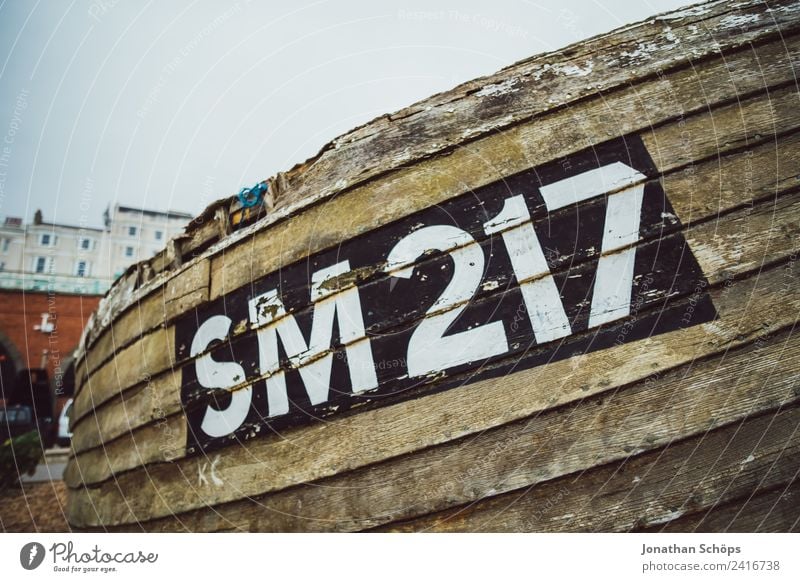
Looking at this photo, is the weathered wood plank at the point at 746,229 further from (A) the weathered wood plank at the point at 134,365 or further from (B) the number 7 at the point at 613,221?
(A) the weathered wood plank at the point at 134,365

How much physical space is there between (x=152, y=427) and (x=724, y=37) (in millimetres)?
3427

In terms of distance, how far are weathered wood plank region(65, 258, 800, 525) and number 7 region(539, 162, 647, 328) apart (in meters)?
0.17

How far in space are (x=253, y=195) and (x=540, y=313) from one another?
5.65ft

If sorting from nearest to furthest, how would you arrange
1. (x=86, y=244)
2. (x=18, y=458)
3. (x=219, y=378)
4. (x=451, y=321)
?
(x=451, y=321)
(x=219, y=378)
(x=18, y=458)
(x=86, y=244)

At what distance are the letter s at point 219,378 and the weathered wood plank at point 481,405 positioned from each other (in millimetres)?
140

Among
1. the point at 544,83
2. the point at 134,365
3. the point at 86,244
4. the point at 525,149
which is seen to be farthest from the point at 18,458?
the point at 86,244

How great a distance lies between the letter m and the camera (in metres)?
1.92

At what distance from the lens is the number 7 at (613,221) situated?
1.67 m

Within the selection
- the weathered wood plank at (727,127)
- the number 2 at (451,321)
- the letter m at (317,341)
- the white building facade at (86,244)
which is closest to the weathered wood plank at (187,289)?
the letter m at (317,341)

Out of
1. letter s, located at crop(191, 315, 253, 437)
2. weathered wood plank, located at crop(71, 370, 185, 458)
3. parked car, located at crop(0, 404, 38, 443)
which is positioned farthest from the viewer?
parked car, located at crop(0, 404, 38, 443)

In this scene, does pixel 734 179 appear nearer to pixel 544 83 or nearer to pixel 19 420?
pixel 544 83

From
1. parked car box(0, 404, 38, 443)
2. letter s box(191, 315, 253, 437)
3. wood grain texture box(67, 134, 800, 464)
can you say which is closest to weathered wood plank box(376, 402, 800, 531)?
wood grain texture box(67, 134, 800, 464)

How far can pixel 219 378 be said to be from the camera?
7.49 feet

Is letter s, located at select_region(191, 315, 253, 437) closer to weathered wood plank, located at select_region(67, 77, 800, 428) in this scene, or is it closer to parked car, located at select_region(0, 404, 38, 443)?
weathered wood plank, located at select_region(67, 77, 800, 428)
